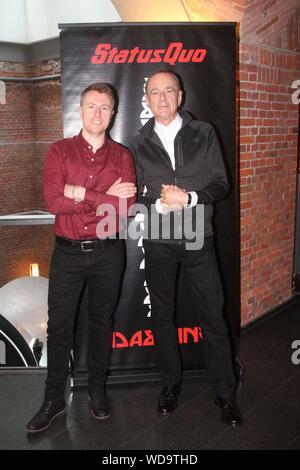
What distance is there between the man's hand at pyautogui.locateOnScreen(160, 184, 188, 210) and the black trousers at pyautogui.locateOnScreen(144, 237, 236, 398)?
26 centimetres

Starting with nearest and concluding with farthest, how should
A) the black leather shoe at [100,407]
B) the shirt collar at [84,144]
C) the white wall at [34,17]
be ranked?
the shirt collar at [84,144]
the black leather shoe at [100,407]
the white wall at [34,17]

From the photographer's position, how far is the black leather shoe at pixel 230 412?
229cm

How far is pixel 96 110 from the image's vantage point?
2.11 m

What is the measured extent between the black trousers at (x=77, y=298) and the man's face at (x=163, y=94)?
734 millimetres

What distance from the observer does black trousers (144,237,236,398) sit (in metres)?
2.27

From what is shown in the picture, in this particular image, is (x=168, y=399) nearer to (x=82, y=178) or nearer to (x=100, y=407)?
(x=100, y=407)

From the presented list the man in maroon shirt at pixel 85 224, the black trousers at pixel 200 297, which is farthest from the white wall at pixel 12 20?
the black trousers at pixel 200 297

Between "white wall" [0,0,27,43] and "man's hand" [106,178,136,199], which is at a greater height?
"white wall" [0,0,27,43]

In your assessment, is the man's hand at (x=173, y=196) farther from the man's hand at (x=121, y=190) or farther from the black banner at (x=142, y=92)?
the black banner at (x=142, y=92)

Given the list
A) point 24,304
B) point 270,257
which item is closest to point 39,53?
point 24,304

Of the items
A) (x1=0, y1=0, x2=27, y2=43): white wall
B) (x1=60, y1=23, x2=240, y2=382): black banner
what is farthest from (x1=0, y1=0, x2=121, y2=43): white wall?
(x1=60, y1=23, x2=240, y2=382): black banner

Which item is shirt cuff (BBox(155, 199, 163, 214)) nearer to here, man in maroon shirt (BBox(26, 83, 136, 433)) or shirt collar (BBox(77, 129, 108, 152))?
man in maroon shirt (BBox(26, 83, 136, 433))
